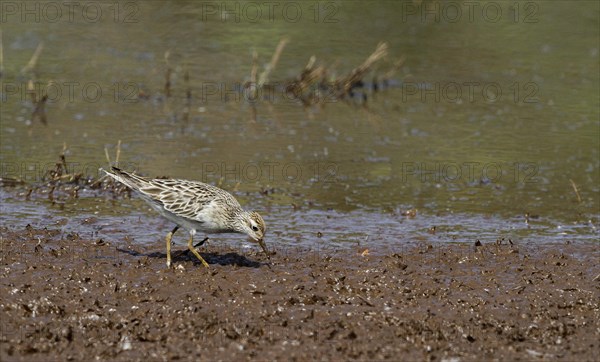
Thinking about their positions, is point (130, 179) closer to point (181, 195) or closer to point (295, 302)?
point (181, 195)

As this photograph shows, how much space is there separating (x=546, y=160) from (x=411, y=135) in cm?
259

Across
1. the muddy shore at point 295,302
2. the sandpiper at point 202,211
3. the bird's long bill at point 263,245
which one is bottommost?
the muddy shore at point 295,302

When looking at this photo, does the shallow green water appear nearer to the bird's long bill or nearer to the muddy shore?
the muddy shore

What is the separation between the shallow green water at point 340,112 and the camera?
1486 centimetres

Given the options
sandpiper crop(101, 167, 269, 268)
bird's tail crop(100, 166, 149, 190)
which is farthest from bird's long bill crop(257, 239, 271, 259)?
bird's tail crop(100, 166, 149, 190)

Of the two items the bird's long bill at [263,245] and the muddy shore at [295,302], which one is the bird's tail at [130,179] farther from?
the bird's long bill at [263,245]

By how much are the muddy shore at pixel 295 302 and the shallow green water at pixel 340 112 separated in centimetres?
141

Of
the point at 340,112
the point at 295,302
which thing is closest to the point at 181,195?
the point at 295,302

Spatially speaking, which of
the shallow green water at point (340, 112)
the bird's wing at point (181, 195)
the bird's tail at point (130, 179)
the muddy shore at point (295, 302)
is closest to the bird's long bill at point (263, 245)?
the muddy shore at point (295, 302)

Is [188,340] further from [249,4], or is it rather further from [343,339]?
[249,4]

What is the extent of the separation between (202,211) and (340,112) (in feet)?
31.2

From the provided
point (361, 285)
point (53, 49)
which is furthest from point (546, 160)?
point (53, 49)

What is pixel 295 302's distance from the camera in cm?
1019

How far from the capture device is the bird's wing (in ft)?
36.8
